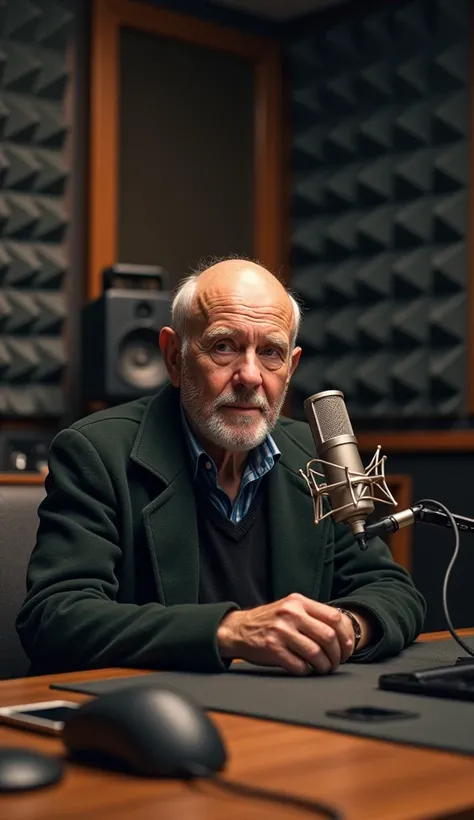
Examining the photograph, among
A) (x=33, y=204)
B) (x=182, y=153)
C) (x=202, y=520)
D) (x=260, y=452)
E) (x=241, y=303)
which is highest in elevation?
(x=182, y=153)

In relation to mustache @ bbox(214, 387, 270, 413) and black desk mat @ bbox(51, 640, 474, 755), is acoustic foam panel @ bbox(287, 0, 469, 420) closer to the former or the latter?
mustache @ bbox(214, 387, 270, 413)

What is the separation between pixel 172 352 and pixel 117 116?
2.83m

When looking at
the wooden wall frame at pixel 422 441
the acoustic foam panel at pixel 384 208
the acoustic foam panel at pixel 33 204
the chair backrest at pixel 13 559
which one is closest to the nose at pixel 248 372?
the chair backrest at pixel 13 559

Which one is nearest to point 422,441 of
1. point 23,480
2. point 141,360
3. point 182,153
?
point 141,360

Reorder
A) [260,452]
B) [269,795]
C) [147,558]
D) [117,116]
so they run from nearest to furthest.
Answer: [269,795], [147,558], [260,452], [117,116]

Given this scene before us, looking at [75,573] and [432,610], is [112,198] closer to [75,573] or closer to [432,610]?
[432,610]

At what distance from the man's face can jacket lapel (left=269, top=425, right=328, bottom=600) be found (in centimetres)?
10

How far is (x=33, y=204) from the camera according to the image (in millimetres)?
4449

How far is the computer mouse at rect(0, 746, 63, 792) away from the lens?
0.83 m

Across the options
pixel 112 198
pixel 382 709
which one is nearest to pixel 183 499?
pixel 382 709

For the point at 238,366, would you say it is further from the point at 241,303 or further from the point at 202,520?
the point at 202,520

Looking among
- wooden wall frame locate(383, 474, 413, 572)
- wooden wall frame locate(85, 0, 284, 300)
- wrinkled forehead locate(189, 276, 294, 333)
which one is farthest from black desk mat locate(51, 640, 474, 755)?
wooden wall frame locate(85, 0, 284, 300)

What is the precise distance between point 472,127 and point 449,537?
1.53 meters

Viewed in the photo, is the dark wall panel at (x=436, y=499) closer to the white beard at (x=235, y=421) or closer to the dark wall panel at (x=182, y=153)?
the dark wall panel at (x=182, y=153)
